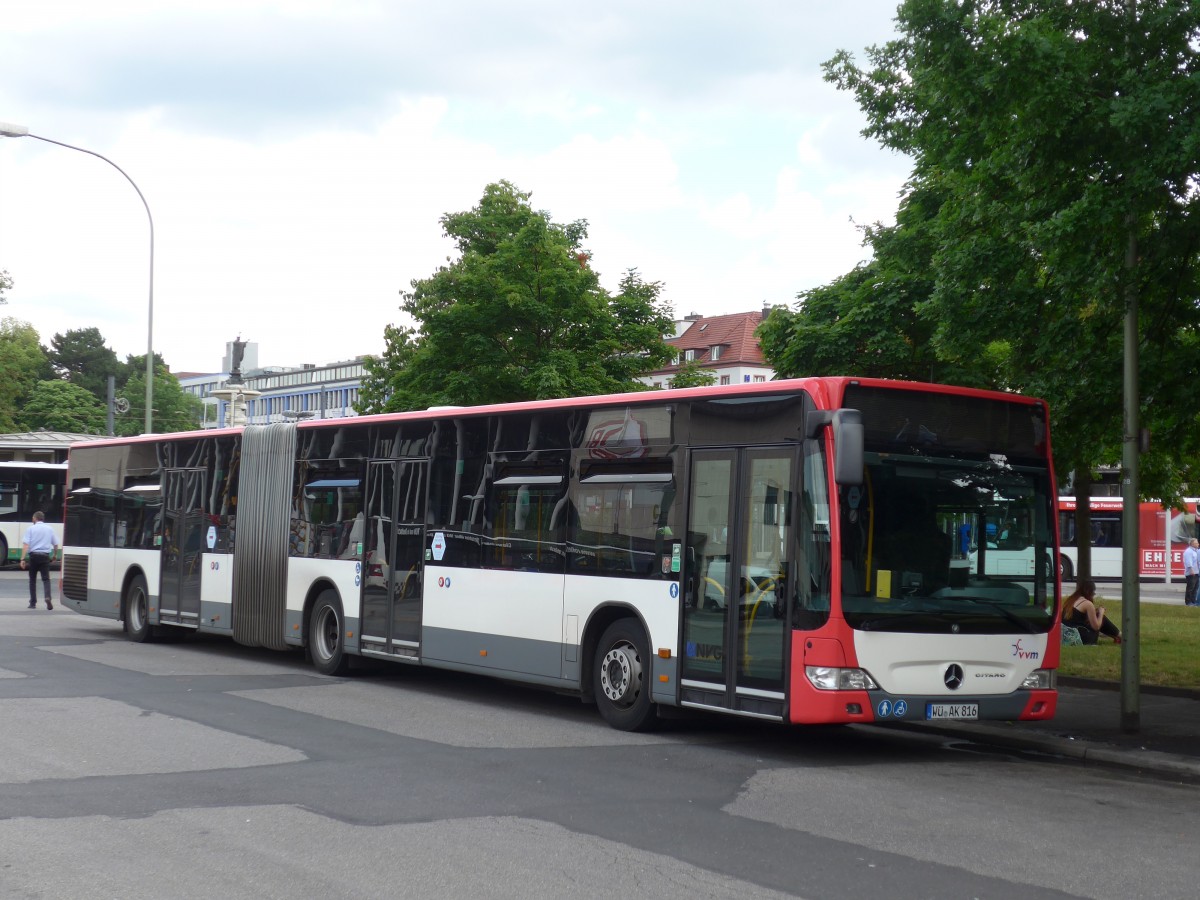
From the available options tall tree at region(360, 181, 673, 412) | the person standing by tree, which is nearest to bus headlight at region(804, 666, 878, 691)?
the person standing by tree

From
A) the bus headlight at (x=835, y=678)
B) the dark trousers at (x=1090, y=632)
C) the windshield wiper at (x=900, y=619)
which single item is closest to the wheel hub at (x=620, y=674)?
the bus headlight at (x=835, y=678)

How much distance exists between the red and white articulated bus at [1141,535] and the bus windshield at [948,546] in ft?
100

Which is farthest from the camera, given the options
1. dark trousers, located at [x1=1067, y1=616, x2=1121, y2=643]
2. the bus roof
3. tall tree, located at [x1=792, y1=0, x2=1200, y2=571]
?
dark trousers, located at [x1=1067, y1=616, x2=1121, y2=643]

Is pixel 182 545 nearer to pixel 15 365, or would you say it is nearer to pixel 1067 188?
pixel 1067 188

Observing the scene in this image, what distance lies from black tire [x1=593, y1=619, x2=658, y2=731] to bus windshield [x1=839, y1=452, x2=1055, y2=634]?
2.36 m

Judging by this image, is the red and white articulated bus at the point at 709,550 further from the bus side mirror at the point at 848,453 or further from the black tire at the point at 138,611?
the black tire at the point at 138,611

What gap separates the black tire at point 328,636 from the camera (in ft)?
55.5

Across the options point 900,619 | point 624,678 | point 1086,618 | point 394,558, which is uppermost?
point 394,558

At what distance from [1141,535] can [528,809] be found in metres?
43.7

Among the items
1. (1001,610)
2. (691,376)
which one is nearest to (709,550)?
(1001,610)

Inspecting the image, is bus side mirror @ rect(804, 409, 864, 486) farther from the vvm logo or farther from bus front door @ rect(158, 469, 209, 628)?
bus front door @ rect(158, 469, 209, 628)

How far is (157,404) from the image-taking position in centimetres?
11775

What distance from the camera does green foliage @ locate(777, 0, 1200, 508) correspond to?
1127 centimetres

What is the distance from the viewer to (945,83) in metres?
12.0
